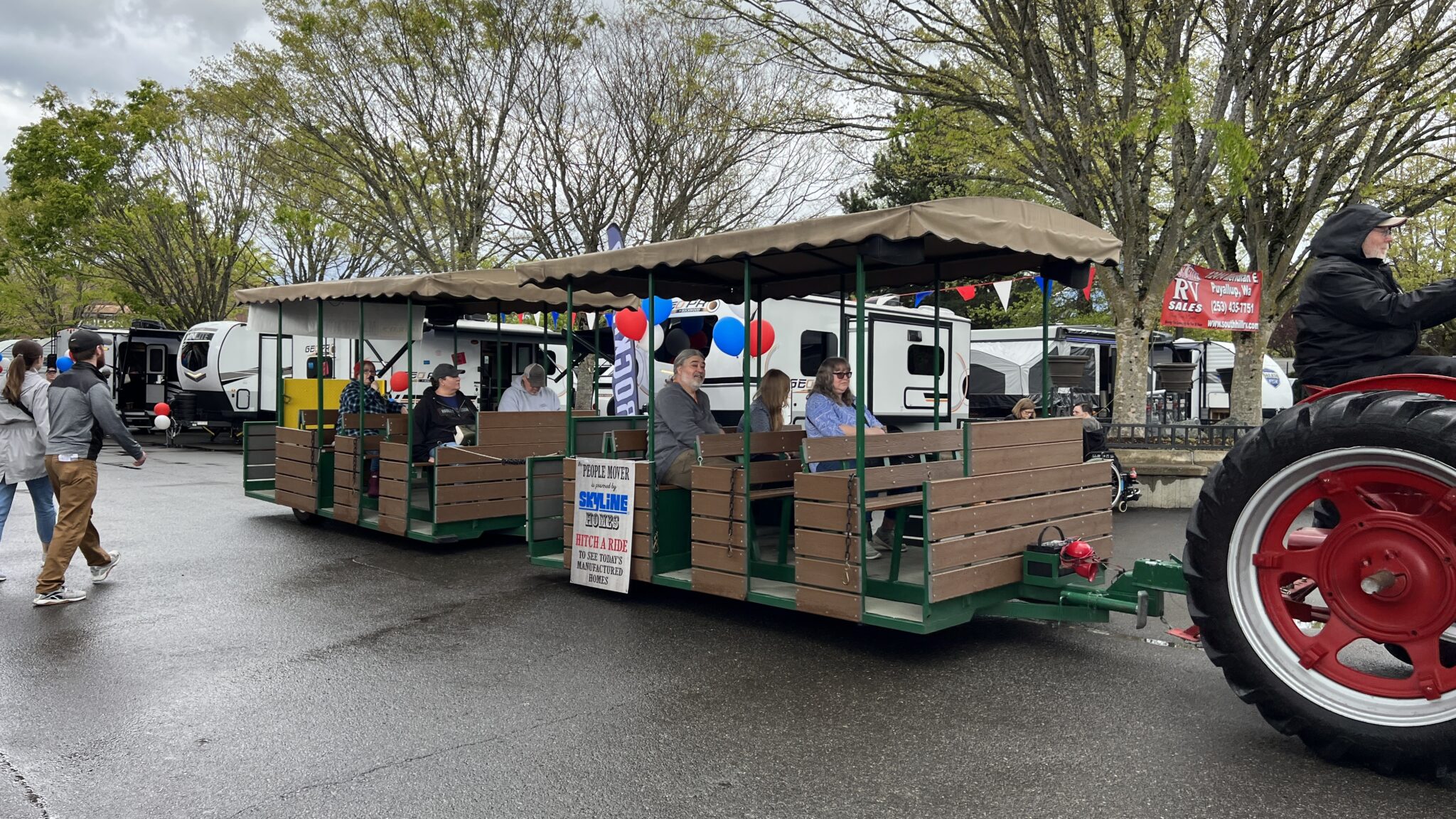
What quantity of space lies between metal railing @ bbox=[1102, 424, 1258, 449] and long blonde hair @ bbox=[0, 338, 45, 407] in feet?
34.8

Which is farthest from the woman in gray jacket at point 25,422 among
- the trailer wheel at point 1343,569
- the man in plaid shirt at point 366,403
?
the trailer wheel at point 1343,569


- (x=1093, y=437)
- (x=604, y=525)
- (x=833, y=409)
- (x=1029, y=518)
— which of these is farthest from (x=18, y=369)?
(x=1093, y=437)

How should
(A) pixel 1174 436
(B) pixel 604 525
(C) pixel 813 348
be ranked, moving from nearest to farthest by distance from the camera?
(B) pixel 604 525 < (A) pixel 1174 436 < (C) pixel 813 348

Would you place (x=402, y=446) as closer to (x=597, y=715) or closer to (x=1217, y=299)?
(x=597, y=715)

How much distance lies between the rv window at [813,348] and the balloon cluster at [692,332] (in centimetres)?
90

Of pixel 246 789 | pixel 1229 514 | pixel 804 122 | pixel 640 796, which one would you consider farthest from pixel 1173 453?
pixel 246 789

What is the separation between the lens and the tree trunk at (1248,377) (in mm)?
14766

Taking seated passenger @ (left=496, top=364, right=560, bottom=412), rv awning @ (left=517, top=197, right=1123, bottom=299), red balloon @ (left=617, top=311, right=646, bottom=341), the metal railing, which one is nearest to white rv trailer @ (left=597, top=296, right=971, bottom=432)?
red balloon @ (left=617, top=311, right=646, bottom=341)

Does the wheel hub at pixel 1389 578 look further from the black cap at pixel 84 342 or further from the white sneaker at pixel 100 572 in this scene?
the white sneaker at pixel 100 572

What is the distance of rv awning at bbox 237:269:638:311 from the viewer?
8.99m

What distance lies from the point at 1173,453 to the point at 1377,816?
902 centimetres

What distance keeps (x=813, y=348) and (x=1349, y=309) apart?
10880 mm

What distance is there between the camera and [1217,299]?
44.2ft

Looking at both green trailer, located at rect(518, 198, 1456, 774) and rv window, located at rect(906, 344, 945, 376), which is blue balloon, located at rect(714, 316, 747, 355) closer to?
green trailer, located at rect(518, 198, 1456, 774)
